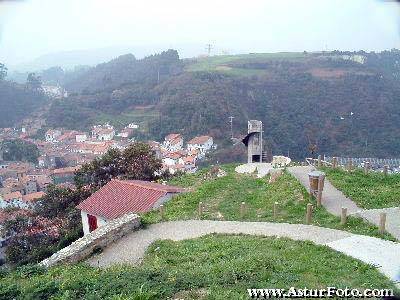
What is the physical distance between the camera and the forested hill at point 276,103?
6159 cm

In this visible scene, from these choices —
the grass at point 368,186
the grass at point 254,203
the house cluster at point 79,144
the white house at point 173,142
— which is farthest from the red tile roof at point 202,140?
the grass at point 368,186

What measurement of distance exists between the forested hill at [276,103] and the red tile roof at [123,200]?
3400 cm

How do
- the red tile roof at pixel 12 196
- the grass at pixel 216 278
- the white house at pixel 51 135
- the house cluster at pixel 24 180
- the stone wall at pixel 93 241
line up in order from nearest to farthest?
the grass at pixel 216 278 → the stone wall at pixel 93 241 → the red tile roof at pixel 12 196 → the house cluster at pixel 24 180 → the white house at pixel 51 135

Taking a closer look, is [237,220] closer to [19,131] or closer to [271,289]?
[271,289]

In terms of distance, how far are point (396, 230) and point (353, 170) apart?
686cm

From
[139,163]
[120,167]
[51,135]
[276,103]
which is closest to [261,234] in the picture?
[139,163]

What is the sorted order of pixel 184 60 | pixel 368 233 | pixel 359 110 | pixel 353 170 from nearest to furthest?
pixel 368 233 < pixel 353 170 < pixel 359 110 < pixel 184 60

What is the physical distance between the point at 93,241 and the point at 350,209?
7.57 m

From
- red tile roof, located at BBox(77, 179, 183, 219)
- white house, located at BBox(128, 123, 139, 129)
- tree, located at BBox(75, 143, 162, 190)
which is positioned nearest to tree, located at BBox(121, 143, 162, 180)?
tree, located at BBox(75, 143, 162, 190)

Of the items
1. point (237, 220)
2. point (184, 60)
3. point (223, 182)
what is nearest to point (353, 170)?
point (223, 182)

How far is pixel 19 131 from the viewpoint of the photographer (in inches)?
3629

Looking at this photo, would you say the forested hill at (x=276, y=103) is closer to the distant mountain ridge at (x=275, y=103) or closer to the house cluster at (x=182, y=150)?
the distant mountain ridge at (x=275, y=103)

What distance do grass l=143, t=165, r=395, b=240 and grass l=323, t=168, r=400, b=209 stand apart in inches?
58.8

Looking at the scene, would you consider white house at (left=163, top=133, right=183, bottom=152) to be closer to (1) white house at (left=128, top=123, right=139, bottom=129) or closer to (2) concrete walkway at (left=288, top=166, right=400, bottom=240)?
(1) white house at (left=128, top=123, right=139, bottom=129)
